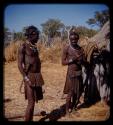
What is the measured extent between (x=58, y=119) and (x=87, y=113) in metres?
0.81

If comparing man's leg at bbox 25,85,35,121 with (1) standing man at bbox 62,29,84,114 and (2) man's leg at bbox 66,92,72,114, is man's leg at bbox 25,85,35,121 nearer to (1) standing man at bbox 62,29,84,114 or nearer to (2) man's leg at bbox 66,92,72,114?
(1) standing man at bbox 62,29,84,114

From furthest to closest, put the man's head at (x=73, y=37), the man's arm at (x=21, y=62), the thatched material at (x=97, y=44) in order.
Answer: the thatched material at (x=97, y=44), the man's head at (x=73, y=37), the man's arm at (x=21, y=62)

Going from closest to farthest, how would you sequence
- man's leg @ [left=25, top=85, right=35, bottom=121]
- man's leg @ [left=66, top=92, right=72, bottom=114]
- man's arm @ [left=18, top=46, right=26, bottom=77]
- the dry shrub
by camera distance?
man's arm @ [left=18, top=46, right=26, bottom=77], man's leg @ [left=25, top=85, right=35, bottom=121], man's leg @ [left=66, top=92, right=72, bottom=114], the dry shrub

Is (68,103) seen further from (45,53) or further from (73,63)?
(45,53)

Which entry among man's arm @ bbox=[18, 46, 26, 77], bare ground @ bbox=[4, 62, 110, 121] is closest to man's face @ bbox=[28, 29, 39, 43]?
man's arm @ bbox=[18, 46, 26, 77]

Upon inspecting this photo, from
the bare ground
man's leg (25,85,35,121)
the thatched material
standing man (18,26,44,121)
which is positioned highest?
the thatched material

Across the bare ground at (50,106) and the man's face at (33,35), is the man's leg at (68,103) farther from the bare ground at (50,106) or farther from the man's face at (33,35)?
the man's face at (33,35)

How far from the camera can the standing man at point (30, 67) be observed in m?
6.05

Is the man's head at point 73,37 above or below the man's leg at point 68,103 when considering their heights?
above

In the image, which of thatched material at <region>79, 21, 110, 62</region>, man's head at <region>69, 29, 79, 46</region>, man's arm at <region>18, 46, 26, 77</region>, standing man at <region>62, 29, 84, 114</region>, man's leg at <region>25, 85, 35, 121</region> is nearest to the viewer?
man's arm at <region>18, 46, 26, 77</region>

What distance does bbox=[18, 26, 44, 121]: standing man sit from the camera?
605 centimetres

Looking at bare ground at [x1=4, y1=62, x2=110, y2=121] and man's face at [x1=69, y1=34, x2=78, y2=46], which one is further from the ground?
man's face at [x1=69, y1=34, x2=78, y2=46]

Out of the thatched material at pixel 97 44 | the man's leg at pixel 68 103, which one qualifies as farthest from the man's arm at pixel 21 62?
the thatched material at pixel 97 44

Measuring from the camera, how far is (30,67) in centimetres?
619
